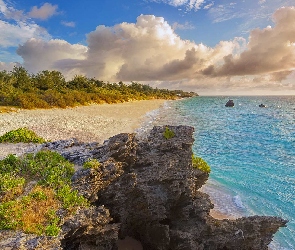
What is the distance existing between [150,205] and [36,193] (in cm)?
486

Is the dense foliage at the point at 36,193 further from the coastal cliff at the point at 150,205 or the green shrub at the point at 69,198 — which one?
the coastal cliff at the point at 150,205

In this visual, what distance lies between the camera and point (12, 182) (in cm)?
1037

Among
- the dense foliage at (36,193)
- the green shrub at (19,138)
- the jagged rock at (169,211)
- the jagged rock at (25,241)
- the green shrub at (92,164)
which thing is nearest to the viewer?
the jagged rock at (25,241)

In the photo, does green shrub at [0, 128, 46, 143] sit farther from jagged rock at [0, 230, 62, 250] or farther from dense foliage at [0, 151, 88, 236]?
jagged rock at [0, 230, 62, 250]

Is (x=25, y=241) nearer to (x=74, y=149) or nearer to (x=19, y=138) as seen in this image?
(x=74, y=149)

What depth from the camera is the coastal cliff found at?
10.4 metres

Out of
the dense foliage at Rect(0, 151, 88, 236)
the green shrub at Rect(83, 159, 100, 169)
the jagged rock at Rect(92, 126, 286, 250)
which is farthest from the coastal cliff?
the dense foliage at Rect(0, 151, 88, 236)

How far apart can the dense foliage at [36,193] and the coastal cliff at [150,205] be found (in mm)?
627

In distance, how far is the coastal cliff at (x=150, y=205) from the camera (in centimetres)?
1035

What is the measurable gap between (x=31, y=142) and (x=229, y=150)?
83.9 ft

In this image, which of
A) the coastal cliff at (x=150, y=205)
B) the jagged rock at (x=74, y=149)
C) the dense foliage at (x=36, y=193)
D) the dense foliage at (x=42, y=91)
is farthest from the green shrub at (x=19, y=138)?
the dense foliage at (x=42, y=91)

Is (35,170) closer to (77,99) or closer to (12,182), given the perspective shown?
(12,182)

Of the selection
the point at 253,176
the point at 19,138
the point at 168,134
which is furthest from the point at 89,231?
the point at 253,176

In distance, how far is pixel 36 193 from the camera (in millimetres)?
9812
